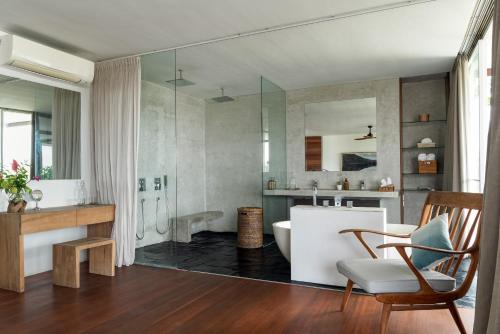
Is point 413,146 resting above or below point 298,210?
above

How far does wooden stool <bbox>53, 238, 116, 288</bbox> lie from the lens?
11.8 feet

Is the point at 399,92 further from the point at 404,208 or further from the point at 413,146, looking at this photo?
the point at 404,208

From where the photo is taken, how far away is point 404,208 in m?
5.73

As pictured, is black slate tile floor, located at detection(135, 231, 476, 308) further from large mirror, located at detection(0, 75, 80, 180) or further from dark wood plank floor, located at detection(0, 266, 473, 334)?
large mirror, located at detection(0, 75, 80, 180)

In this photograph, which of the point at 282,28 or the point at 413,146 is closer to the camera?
the point at 282,28

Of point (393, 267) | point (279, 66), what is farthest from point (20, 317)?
point (279, 66)

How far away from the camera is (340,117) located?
19.9 ft

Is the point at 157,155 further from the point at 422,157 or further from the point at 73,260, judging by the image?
the point at 422,157

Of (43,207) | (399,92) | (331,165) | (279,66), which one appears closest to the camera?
(43,207)

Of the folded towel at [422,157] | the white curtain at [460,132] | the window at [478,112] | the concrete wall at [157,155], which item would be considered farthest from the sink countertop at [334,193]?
the concrete wall at [157,155]

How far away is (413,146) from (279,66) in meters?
2.54

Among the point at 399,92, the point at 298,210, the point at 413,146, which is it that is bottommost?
the point at 298,210

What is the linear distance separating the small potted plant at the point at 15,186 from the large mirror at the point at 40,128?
12 centimetres

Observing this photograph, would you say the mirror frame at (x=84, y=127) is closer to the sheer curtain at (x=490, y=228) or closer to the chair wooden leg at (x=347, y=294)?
the chair wooden leg at (x=347, y=294)
